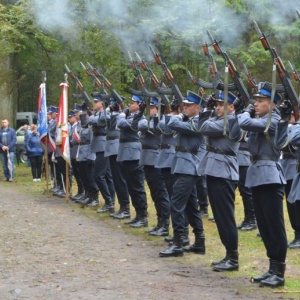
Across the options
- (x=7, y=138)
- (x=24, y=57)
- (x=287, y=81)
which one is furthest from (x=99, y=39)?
(x=287, y=81)

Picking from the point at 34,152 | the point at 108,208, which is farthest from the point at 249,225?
the point at 34,152

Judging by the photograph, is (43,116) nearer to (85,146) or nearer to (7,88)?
(85,146)

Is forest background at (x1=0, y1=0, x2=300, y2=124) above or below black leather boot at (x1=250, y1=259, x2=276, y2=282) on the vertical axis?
above

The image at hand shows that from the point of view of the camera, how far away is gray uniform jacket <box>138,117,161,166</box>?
1157 centimetres

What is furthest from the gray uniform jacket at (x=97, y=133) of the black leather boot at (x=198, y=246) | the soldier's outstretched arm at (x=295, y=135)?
the soldier's outstretched arm at (x=295, y=135)

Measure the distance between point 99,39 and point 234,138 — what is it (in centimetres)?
1374

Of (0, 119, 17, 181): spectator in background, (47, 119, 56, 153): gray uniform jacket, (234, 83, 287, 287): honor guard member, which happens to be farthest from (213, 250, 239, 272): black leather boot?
(0, 119, 17, 181): spectator in background

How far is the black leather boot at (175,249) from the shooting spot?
9.44 meters

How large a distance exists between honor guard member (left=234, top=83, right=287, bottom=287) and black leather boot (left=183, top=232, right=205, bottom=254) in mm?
1734

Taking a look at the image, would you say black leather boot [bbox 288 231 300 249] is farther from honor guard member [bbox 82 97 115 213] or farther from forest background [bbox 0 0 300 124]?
honor guard member [bbox 82 97 115 213]

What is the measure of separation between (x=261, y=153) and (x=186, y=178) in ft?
5.78

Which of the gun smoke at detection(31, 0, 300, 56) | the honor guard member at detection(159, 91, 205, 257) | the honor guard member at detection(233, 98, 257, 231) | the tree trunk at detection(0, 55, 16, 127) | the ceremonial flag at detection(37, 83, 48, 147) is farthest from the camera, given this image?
the tree trunk at detection(0, 55, 16, 127)

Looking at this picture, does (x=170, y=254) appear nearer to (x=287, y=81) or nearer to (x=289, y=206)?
(x=289, y=206)

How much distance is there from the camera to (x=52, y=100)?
124 ft
